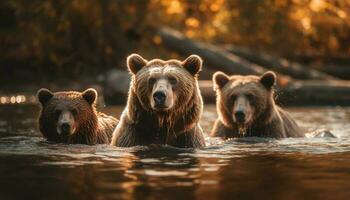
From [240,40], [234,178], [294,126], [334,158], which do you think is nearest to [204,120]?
[294,126]

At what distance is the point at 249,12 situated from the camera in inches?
971

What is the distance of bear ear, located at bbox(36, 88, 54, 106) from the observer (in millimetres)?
10578

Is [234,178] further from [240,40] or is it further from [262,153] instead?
[240,40]

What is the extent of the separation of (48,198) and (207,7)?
25.5m

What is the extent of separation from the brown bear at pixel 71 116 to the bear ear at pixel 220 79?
2.01 metres

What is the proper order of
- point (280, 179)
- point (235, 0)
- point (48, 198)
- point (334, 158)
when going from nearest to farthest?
point (48, 198) < point (280, 179) < point (334, 158) < point (235, 0)

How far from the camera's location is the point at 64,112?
1029 cm

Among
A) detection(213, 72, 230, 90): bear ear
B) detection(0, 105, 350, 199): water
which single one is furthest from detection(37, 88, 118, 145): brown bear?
detection(213, 72, 230, 90): bear ear

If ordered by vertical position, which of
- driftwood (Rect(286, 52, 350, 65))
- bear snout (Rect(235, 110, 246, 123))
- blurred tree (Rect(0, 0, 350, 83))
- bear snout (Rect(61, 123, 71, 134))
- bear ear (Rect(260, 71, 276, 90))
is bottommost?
bear snout (Rect(61, 123, 71, 134))

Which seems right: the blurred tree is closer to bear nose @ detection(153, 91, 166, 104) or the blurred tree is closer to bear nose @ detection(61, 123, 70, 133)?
bear nose @ detection(61, 123, 70, 133)

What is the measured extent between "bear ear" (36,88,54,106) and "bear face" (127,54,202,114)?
4.72 ft

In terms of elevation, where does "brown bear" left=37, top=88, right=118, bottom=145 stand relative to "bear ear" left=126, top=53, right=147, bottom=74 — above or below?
below

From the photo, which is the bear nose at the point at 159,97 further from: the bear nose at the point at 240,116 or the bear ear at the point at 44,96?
the bear nose at the point at 240,116

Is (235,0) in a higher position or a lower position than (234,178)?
higher
